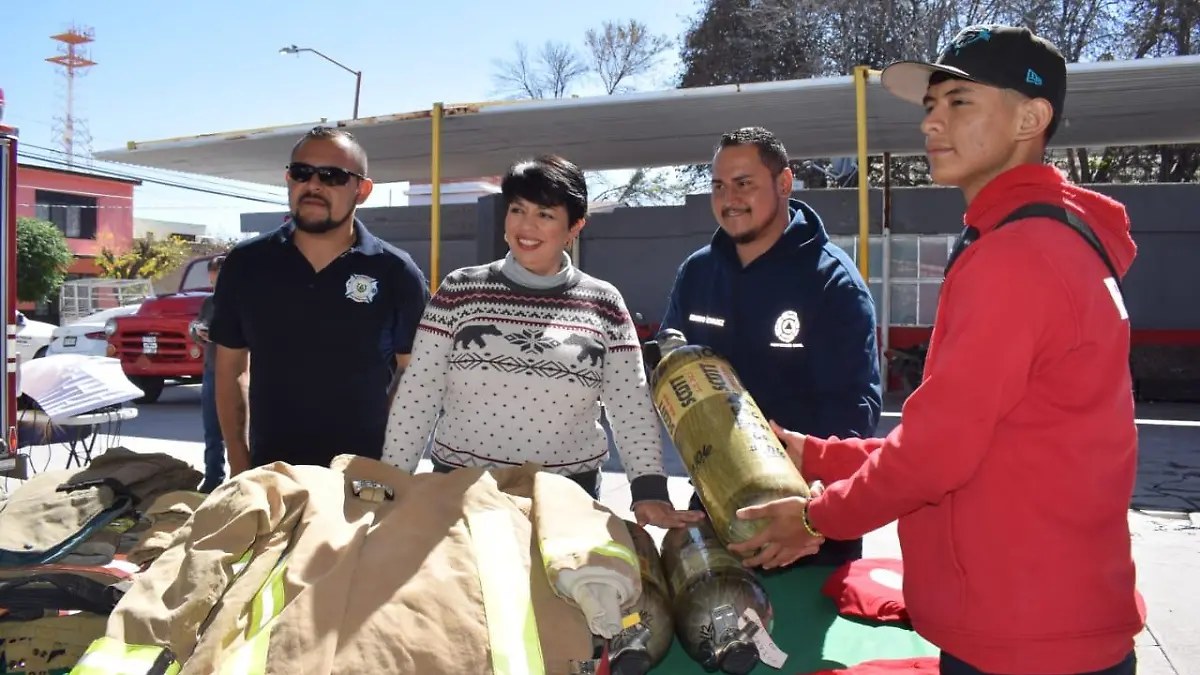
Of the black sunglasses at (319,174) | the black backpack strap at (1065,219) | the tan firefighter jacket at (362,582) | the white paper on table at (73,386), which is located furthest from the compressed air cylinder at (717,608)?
the white paper on table at (73,386)

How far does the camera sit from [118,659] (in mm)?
1649

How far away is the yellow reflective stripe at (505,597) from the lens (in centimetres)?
168

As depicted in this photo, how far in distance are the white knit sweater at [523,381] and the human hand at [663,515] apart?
0.14 ft

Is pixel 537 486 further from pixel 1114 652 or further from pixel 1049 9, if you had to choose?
pixel 1049 9

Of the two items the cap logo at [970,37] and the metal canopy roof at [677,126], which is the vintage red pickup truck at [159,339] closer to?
the metal canopy roof at [677,126]

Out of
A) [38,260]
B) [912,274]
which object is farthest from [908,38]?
[38,260]

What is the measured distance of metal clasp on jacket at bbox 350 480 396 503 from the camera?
2148 millimetres

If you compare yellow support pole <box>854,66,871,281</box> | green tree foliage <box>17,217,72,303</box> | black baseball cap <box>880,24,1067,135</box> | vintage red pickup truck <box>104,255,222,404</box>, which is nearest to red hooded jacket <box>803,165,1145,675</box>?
black baseball cap <box>880,24,1067,135</box>

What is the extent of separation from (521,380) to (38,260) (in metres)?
34.8

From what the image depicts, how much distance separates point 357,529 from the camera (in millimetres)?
1982

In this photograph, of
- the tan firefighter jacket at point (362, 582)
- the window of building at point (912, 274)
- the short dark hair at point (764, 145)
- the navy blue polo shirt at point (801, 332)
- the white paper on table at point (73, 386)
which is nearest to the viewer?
the tan firefighter jacket at point (362, 582)

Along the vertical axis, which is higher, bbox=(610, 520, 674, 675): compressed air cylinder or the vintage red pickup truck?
the vintage red pickup truck

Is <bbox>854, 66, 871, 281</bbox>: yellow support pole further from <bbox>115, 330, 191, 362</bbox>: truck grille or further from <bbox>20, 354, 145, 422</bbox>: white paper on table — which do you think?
<bbox>115, 330, 191, 362</bbox>: truck grille

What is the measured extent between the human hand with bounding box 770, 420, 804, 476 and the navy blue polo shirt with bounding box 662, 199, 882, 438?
485mm
